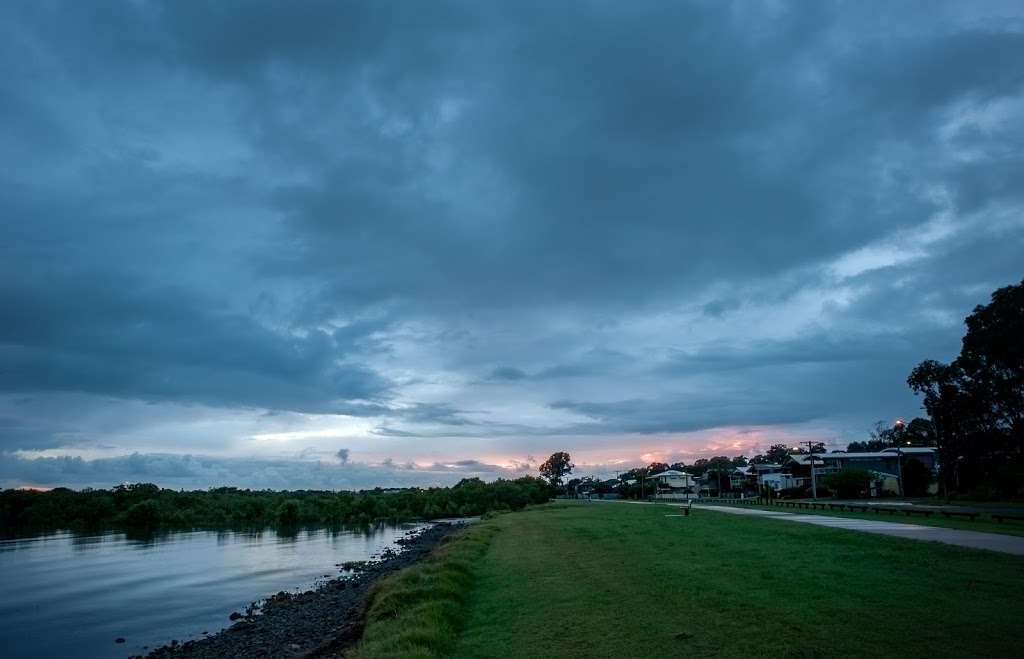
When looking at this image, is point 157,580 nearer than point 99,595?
No

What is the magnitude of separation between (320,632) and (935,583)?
18.8m

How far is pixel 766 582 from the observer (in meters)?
15.4

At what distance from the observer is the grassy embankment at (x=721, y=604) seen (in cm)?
1046

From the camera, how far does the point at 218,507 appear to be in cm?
12219

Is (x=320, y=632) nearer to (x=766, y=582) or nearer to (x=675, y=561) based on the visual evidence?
(x=675, y=561)

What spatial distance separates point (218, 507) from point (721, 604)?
416 feet

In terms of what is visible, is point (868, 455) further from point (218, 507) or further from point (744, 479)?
point (218, 507)

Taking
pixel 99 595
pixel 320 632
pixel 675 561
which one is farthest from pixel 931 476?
pixel 99 595

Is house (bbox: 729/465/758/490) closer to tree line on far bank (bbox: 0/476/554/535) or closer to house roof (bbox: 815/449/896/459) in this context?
house roof (bbox: 815/449/896/459)

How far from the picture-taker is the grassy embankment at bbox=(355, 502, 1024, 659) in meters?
10.5

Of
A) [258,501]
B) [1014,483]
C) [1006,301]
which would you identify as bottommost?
[258,501]

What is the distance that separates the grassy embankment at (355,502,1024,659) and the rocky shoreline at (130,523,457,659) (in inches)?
74.5

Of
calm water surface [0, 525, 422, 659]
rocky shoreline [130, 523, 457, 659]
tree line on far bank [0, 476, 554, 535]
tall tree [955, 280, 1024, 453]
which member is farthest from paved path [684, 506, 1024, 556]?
tree line on far bank [0, 476, 554, 535]

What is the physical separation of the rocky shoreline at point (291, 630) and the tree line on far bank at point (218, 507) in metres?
79.9
